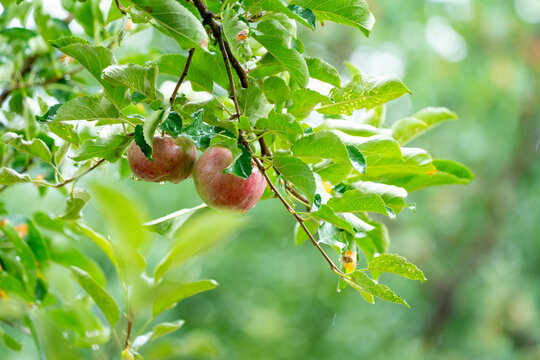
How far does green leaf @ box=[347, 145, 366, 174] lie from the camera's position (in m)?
0.32

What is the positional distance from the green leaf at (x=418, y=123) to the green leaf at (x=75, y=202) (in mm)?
269

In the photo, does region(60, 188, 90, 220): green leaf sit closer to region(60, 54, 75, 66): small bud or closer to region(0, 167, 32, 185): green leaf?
region(0, 167, 32, 185): green leaf

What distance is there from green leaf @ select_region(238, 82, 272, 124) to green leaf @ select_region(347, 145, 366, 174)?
6cm

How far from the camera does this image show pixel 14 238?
0.51 m

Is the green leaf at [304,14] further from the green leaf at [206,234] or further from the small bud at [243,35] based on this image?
the green leaf at [206,234]

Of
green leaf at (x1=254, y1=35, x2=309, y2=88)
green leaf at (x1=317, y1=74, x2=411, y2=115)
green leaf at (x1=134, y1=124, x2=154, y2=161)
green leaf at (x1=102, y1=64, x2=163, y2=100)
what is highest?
green leaf at (x1=254, y1=35, x2=309, y2=88)

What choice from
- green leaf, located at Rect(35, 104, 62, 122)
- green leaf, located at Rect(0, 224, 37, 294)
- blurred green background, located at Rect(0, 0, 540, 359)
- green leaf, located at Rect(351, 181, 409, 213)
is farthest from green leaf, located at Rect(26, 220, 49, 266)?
blurred green background, located at Rect(0, 0, 540, 359)

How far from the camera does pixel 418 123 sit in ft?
1.56

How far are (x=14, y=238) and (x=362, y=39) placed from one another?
8.64 feet

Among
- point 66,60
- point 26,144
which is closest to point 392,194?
point 26,144

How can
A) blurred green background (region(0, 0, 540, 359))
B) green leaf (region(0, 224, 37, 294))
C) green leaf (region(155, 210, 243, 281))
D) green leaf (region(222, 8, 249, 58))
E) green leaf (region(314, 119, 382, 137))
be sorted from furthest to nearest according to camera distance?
blurred green background (region(0, 0, 540, 359)) < green leaf (region(0, 224, 37, 294)) < green leaf (region(314, 119, 382, 137)) < green leaf (region(222, 8, 249, 58)) < green leaf (region(155, 210, 243, 281))

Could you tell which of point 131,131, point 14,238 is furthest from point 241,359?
point 131,131

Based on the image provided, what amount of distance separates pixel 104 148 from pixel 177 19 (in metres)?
0.10

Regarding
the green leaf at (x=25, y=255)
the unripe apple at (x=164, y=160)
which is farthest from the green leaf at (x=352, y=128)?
the green leaf at (x=25, y=255)
